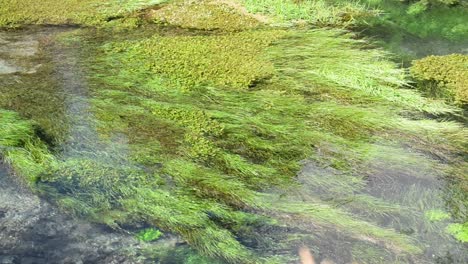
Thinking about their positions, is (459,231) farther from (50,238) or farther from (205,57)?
(205,57)

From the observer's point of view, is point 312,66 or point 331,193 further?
point 312,66

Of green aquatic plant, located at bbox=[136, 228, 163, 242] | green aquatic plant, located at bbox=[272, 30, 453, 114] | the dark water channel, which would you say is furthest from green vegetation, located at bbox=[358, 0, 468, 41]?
green aquatic plant, located at bbox=[136, 228, 163, 242]

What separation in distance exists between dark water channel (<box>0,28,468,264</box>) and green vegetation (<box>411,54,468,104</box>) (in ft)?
4.51

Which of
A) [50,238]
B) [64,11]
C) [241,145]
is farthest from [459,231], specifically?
[64,11]

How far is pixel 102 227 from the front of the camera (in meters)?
3.59

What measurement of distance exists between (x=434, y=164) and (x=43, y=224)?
3.04 meters

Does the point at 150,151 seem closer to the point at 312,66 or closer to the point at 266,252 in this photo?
the point at 266,252

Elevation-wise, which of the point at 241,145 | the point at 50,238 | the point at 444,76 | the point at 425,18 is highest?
the point at 425,18

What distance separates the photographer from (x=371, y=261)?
3285 mm

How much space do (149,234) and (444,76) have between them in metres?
3.84

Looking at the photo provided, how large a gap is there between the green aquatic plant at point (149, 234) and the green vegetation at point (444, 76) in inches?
130

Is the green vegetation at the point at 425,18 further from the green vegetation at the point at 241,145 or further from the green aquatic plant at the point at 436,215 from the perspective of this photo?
the green aquatic plant at the point at 436,215

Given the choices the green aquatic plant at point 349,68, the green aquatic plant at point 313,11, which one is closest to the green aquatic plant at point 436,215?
the green aquatic plant at point 349,68

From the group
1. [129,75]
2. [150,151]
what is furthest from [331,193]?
[129,75]
